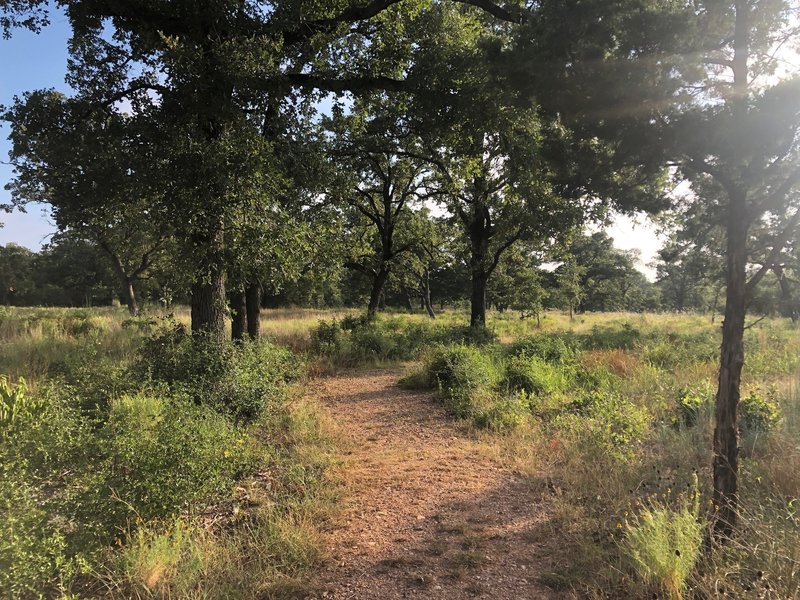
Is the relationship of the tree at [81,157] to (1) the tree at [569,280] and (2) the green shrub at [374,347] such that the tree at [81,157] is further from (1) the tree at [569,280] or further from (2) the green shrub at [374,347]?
(1) the tree at [569,280]

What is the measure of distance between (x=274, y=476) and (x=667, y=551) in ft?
11.4

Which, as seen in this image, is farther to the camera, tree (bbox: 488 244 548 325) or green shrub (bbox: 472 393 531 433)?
tree (bbox: 488 244 548 325)

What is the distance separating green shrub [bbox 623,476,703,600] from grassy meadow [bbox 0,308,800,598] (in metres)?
0.01

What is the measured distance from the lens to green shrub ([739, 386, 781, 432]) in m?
4.98

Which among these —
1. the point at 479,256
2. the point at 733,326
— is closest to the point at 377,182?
the point at 479,256

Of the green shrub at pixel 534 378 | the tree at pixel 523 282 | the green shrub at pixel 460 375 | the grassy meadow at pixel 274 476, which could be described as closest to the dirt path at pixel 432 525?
the grassy meadow at pixel 274 476

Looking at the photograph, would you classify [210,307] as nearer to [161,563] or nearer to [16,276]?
[161,563]

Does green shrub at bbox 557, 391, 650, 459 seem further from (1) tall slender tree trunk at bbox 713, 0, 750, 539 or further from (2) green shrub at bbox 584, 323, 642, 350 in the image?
(2) green shrub at bbox 584, 323, 642, 350

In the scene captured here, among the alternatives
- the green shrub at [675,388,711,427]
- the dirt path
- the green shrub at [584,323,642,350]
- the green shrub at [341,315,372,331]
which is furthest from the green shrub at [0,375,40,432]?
the green shrub at [584,323,642,350]

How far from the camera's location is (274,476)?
465 centimetres

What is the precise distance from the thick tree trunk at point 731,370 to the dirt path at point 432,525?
1.30 m

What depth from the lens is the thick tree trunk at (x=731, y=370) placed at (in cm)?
286

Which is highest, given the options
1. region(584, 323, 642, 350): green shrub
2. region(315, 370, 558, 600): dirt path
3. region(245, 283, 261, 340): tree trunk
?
region(245, 283, 261, 340): tree trunk

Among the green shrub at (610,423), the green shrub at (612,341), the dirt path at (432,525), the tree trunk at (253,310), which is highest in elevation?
the tree trunk at (253,310)
